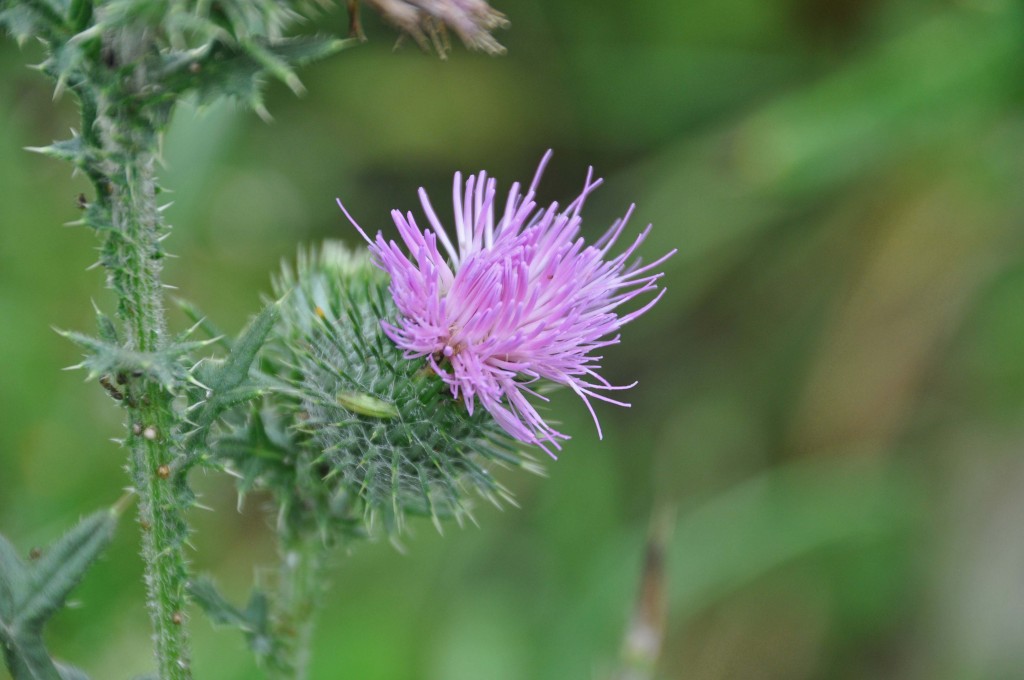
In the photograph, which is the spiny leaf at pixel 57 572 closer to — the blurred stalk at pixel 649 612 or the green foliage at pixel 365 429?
the green foliage at pixel 365 429

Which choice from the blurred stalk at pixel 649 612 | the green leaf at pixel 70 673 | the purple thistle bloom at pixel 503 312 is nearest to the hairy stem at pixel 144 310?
the green leaf at pixel 70 673

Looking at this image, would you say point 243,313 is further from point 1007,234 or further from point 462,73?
point 1007,234

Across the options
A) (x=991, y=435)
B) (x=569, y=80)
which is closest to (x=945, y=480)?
(x=991, y=435)

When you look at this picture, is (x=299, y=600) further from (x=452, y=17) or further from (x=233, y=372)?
(x=452, y=17)

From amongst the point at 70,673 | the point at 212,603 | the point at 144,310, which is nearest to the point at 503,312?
the point at 144,310

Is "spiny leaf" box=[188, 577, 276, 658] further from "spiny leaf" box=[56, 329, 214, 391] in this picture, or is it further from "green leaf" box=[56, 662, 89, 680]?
"spiny leaf" box=[56, 329, 214, 391]
